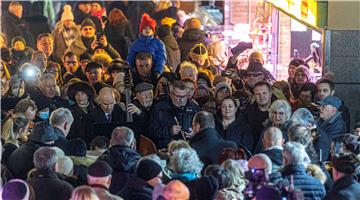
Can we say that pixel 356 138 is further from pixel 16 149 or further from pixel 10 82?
pixel 10 82

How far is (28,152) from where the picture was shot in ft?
32.2

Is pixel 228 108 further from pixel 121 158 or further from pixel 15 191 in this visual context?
pixel 15 191

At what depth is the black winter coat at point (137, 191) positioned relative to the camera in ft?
28.4

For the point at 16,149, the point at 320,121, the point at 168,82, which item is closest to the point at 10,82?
the point at 168,82

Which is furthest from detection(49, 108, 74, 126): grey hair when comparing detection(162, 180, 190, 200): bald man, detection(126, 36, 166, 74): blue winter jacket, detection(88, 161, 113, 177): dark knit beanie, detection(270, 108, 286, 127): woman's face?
detection(126, 36, 166, 74): blue winter jacket

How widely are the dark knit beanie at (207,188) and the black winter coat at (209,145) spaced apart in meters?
1.37

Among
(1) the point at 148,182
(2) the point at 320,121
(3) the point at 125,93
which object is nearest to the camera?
(1) the point at 148,182

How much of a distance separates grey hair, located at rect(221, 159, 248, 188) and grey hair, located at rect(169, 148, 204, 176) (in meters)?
0.25

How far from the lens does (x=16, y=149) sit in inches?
398

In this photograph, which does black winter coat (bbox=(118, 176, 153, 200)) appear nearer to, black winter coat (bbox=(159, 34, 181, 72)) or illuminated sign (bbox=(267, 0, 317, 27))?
illuminated sign (bbox=(267, 0, 317, 27))

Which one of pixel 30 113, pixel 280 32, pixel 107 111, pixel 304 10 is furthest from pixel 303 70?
pixel 30 113

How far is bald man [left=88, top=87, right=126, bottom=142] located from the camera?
11898mm

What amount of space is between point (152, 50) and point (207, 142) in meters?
3.96

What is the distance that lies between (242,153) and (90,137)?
2777mm
